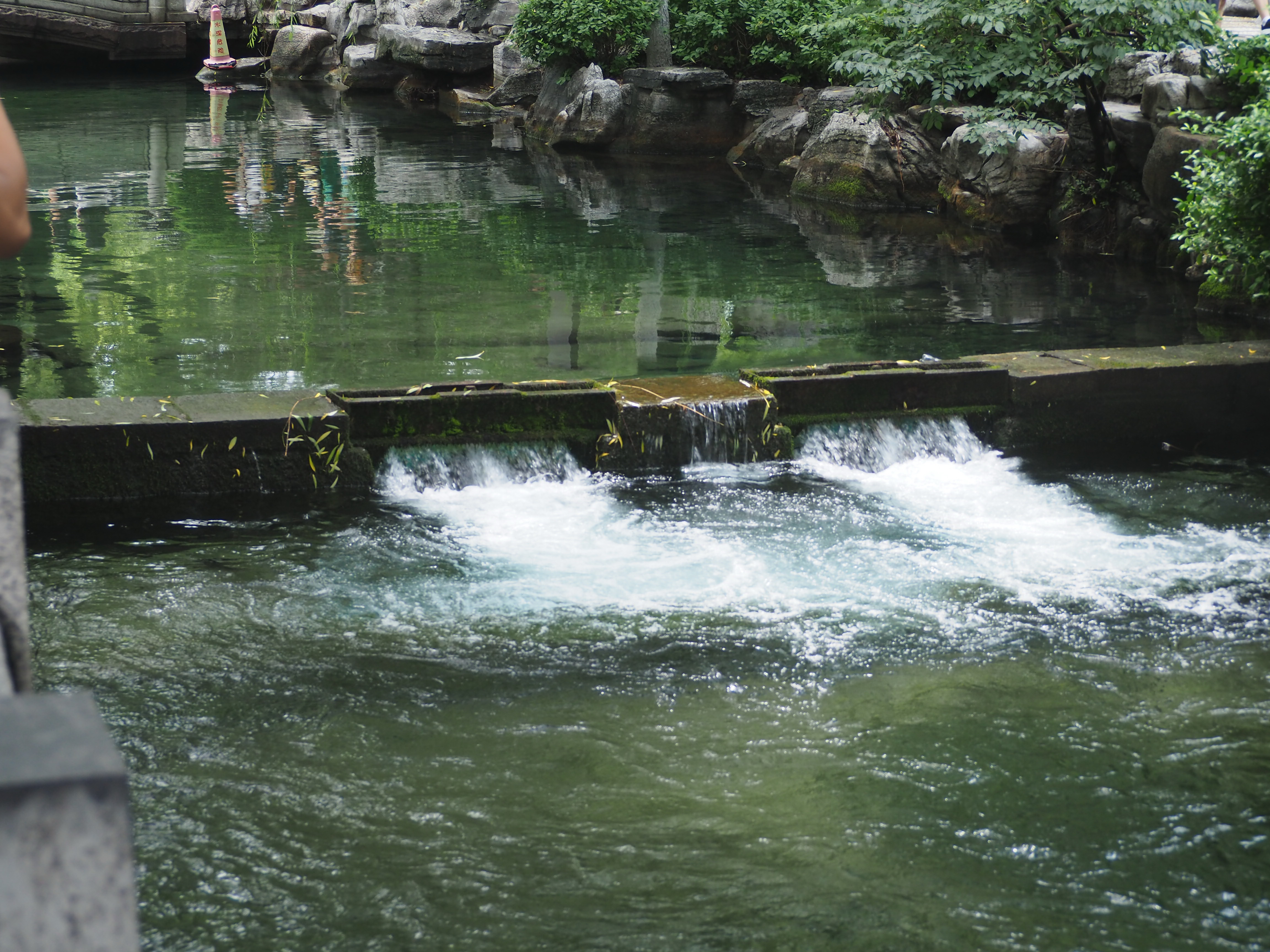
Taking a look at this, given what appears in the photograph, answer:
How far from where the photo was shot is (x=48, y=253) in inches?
460

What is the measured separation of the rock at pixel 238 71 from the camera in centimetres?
3120

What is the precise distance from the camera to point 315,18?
33000mm

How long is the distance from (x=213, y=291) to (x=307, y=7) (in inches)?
1045

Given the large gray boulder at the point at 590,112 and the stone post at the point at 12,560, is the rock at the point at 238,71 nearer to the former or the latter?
the large gray boulder at the point at 590,112

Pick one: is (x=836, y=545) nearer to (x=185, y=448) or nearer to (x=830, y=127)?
(x=185, y=448)

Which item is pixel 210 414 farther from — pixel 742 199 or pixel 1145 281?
pixel 742 199

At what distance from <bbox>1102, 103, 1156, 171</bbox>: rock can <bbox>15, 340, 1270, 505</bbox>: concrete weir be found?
559 centimetres

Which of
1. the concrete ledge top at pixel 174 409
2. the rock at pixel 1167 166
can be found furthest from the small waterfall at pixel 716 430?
the rock at pixel 1167 166

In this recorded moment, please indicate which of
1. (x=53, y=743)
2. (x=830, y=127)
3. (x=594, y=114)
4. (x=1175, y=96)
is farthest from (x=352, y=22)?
(x=53, y=743)

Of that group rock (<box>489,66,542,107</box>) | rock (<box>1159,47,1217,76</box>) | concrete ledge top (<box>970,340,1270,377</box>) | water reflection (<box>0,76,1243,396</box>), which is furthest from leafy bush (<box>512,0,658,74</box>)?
concrete ledge top (<box>970,340,1270,377</box>)

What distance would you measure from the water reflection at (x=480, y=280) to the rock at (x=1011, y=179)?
55 centimetres

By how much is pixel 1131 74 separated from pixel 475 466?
422 inches

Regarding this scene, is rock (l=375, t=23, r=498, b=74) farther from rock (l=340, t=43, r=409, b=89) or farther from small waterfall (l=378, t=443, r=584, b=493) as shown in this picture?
small waterfall (l=378, t=443, r=584, b=493)

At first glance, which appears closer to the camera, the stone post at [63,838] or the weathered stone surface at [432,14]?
the stone post at [63,838]
